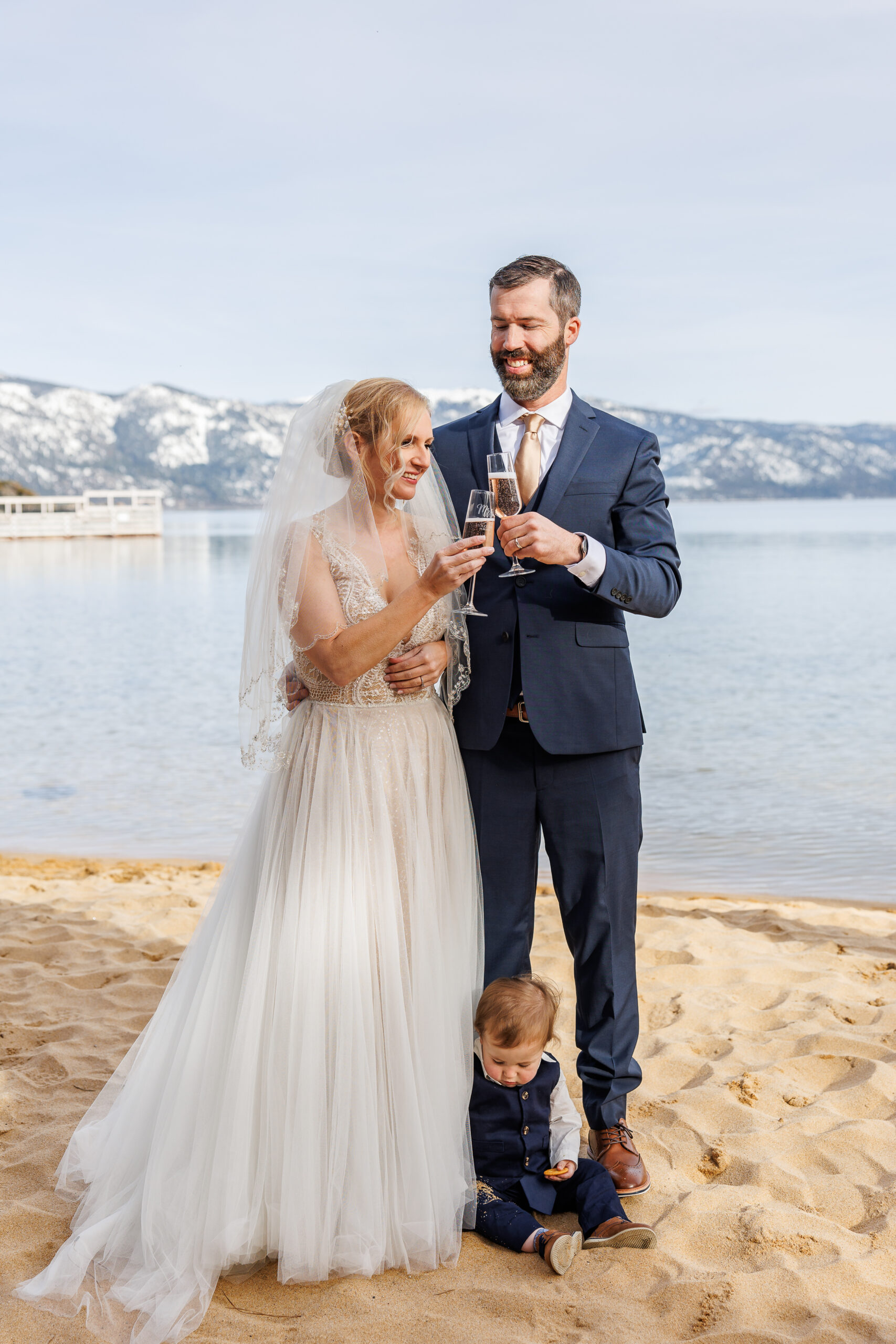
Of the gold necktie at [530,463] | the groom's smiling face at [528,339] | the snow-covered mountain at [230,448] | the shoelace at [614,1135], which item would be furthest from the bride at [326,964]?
the snow-covered mountain at [230,448]

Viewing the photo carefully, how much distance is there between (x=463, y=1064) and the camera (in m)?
2.72

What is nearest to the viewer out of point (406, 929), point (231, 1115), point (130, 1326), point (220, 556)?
point (130, 1326)

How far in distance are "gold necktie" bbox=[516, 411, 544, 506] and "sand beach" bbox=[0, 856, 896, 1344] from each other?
6.38ft

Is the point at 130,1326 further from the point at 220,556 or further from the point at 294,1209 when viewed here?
the point at 220,556

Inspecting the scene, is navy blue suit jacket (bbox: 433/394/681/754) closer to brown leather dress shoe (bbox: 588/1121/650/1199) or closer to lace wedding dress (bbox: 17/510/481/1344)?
lace wedding dress (bbox: 17/510/481/1344)

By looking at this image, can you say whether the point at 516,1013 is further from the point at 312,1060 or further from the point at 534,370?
the point at 534,370

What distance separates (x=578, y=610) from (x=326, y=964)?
1.16 meters

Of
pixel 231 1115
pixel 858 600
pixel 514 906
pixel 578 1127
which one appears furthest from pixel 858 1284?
pixel 858 600

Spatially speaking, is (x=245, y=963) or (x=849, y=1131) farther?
(x=849, y=1131)

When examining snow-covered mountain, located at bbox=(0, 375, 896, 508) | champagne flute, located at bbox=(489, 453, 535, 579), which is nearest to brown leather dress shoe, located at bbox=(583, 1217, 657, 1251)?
champagne flute, located at bbox=(489, 453, 535, 579)

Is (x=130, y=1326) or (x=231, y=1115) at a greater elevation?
(x=231, y=1115)

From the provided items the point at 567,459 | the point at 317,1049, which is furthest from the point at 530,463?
the point at 317,1049

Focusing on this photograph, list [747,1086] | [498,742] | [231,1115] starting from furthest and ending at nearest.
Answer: [747,1086]
[498,742]
[231,1115]

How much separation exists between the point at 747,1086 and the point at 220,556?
45.4m
